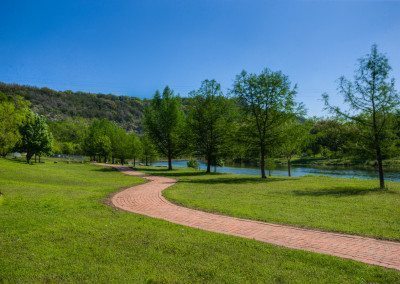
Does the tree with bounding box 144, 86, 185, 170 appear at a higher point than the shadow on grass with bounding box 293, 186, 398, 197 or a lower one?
higher

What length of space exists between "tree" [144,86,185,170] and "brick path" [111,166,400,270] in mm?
28906

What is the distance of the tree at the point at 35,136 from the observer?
4972 centimetres

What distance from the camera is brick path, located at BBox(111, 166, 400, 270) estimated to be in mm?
8457

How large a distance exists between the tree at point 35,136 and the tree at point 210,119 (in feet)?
84.4

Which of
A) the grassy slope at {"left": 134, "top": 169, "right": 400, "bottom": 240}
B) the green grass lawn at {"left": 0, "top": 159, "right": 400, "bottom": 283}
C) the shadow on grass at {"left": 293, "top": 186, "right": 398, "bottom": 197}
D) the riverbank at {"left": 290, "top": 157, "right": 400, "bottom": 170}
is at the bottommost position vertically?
the green grass lawn at {"left": 0, "top": 159, "right": 400, "bottom": 283}

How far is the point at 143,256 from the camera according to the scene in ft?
26.5

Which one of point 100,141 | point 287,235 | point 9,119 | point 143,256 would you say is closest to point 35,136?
point 100,141

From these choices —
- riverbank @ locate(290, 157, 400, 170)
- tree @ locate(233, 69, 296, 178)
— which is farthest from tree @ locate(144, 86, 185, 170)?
riverbank @ locate(290, 157, 400, 170)

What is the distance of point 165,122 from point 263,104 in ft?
55.8

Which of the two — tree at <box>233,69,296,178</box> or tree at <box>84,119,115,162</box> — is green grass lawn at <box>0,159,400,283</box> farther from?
tree at <box>84,119,115,162</box>

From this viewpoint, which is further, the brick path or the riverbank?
the riverbank

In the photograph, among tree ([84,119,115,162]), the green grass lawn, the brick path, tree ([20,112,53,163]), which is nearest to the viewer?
the green grass lawn

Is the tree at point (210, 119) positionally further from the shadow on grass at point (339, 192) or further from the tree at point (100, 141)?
the tree at point (100, 141)

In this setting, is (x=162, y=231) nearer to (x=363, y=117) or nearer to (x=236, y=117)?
(x=363, y=117)
